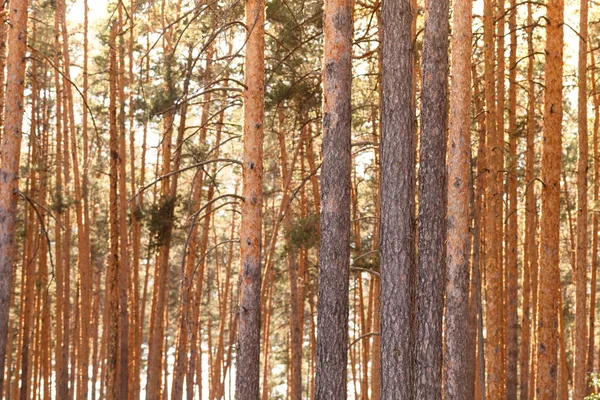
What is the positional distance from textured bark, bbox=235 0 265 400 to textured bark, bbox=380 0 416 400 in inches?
70.1

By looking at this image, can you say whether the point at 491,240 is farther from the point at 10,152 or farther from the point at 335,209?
the point at 10,152

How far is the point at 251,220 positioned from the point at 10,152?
3519 millimetres

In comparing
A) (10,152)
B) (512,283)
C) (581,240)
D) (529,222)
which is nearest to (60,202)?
(10,152)

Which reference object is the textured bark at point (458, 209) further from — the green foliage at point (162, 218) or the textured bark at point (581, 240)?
the green foliage at point (162, 218)

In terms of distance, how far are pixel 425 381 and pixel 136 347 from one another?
14.2m

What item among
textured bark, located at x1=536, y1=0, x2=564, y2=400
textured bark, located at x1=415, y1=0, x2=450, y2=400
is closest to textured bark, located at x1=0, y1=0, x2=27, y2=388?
textured bark, located at x1=415, y1=0, x2=450, y2=400

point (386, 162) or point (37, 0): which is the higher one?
point (37, 0)

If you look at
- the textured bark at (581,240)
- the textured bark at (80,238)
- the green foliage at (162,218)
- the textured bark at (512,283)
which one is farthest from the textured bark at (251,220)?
the textured bark at (80,238)

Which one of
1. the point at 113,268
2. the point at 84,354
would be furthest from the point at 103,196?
the point at 113,268

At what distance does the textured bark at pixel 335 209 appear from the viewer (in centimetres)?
800

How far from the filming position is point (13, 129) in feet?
32.6

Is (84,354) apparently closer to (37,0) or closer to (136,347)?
(136,347)

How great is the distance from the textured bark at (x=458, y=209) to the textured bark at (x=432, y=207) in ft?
0.86

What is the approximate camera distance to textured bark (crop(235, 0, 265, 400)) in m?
8.73
